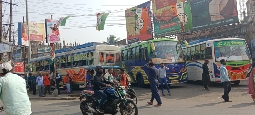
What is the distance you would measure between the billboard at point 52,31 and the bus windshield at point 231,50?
9927 millimetres

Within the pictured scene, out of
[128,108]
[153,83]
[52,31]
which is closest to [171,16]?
[52,31]

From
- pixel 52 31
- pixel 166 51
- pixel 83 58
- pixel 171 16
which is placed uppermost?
pixel 171 16

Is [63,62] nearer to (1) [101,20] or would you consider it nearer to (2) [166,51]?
(1) [101,20]

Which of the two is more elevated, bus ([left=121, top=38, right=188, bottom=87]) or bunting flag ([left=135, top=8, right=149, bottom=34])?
bunting flag ([left=135, top=8, right=149, bottom=34])

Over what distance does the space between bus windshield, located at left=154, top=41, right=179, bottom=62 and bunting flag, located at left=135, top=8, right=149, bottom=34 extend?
37.2ft

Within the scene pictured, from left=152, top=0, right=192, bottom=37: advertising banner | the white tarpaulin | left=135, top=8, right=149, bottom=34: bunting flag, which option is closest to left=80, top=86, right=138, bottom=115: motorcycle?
the white tarpaulin

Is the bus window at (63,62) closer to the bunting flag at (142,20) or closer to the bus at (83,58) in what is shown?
the bus at (83,58)

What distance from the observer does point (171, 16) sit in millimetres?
31328

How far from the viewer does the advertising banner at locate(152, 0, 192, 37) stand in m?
30.4

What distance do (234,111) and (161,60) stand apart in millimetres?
7870

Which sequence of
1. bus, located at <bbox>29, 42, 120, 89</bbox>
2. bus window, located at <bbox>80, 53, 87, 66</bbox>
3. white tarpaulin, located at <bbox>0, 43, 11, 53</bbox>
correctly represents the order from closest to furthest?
white tarpaulin, located at <bbox>0, 43, 11, 53</bbox> → bus, located at <bbox>29, 42, 120, 89</bbox> → bus window, located at <bbox>80, 53, 87, 66</bbox>

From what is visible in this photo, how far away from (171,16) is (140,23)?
3.62m

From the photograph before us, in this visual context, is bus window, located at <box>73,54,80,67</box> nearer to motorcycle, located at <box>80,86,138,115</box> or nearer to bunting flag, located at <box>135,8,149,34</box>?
bunting flag, located at <box>135,8,149,34</box>

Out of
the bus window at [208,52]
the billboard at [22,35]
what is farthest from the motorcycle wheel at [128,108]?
the billboard at [22,35]
